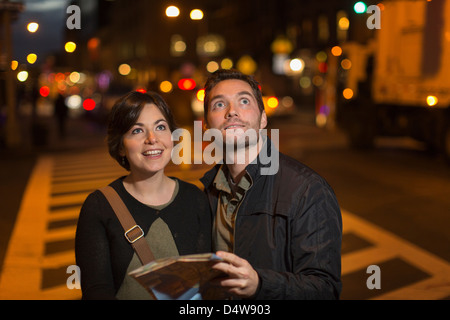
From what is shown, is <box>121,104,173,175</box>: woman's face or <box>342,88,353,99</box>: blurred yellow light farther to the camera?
<box>342,88,353,99</box>: blurred yellow light

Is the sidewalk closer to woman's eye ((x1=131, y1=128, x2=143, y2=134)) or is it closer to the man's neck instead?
woman's eye ((x1=131, y1=128, x2=143, y2=134))

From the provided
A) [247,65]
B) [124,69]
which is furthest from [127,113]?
[124,69]

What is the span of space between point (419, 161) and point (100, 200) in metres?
12.8

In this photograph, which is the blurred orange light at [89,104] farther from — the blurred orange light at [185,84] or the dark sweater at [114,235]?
the dark sweater at [114,235]

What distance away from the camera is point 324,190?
2.38 metres

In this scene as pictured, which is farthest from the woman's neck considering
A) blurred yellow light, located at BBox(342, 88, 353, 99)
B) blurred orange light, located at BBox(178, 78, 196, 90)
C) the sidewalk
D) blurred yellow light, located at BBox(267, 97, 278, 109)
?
blurred orange light, located at BBox(178, 78, 196, 90)

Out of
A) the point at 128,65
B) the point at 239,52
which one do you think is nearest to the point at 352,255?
the point at 239,52

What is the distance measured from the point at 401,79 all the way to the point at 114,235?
14.0 meters

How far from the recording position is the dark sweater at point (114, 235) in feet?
7.93

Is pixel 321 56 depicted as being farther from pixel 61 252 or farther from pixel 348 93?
pixel 61 252

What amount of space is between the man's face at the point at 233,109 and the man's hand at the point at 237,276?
29.1 inches

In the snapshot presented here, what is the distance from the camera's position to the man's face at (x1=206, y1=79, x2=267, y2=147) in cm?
258
